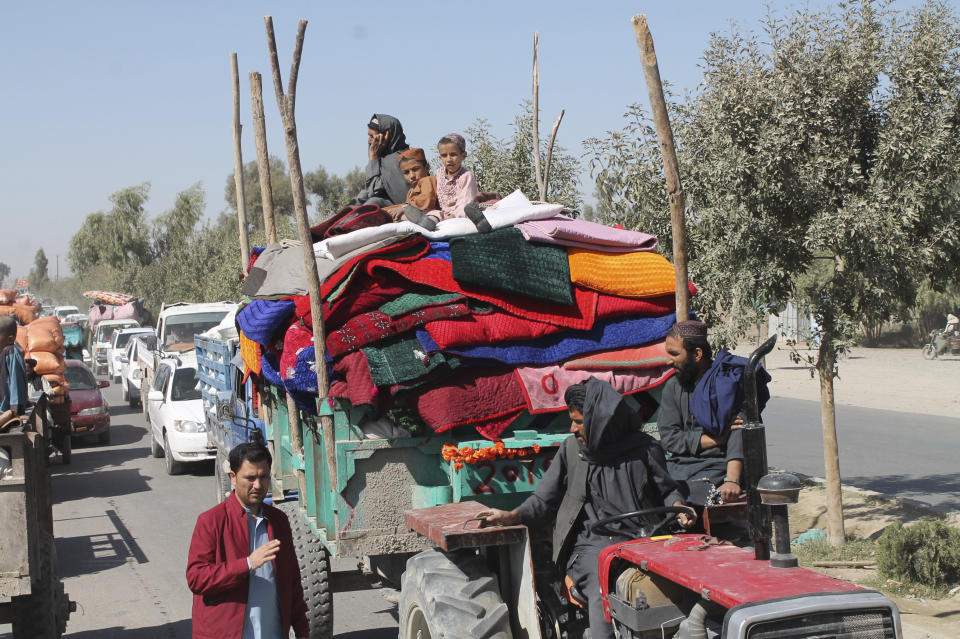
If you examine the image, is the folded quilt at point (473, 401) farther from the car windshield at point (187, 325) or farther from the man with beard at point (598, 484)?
the car windshield at point (187, 325)

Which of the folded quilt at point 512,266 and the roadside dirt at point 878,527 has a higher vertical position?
the folded quilt at point 512,266

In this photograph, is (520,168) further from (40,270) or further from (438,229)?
(40,270)

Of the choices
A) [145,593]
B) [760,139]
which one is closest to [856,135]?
[760,139]

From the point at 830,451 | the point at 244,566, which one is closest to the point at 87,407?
the point at 830,451

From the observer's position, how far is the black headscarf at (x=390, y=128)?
802 cm

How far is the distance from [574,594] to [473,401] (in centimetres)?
146

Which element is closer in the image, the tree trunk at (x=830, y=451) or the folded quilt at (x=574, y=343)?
the folded quilt at (x=574, y=343)

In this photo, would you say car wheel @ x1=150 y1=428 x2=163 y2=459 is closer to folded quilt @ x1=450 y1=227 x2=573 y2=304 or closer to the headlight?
the headlight

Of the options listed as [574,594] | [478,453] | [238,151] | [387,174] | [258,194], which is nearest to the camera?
[574,594]

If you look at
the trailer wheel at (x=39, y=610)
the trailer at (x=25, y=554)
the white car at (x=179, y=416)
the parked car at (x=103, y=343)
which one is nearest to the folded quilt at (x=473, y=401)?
the trailer at (x=25, y=554)

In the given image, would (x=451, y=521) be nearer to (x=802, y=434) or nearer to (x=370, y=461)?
(x=370, y=461)

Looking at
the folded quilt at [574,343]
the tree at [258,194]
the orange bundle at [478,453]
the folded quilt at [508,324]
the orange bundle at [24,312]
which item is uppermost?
the tree at [258,194]

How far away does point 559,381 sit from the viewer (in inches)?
229

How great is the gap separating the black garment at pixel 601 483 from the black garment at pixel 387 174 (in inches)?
141
